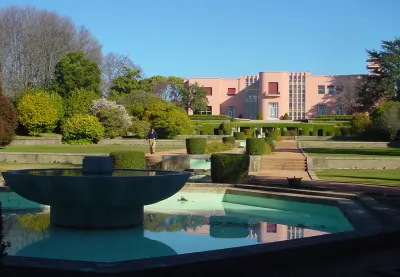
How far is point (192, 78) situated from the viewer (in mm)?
78438

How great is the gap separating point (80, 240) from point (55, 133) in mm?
39673

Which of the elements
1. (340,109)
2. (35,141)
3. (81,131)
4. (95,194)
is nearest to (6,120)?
(35,141)

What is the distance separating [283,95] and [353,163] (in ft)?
175

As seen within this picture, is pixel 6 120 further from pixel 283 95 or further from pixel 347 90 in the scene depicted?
pixel 347 90

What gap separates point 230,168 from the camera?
13828 millimetres

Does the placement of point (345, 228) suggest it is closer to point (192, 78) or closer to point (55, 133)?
point (55, 133)

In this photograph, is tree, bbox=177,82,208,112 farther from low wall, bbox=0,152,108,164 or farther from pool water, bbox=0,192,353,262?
pool water, bbox=0,192,353,262

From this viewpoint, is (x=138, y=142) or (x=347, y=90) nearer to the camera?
(x=138, y=142)

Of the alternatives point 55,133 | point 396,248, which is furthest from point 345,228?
point 55,133

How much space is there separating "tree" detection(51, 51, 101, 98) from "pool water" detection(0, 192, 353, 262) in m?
36.5

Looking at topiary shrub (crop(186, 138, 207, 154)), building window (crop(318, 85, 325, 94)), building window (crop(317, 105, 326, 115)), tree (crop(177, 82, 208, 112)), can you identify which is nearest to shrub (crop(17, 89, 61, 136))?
topiary shrub (crop(186, 138, 207, 154))

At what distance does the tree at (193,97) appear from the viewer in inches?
2835

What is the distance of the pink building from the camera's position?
244 feet

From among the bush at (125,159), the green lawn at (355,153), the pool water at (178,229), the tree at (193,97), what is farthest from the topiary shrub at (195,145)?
the tree at (193,97)
